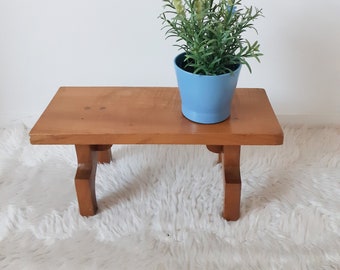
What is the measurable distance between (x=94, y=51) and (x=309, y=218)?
706 millimetres

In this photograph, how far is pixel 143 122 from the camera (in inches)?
30.4

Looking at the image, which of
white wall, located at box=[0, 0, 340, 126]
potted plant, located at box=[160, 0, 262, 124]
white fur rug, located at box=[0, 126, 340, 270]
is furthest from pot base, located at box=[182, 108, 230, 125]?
white wall, located at box=[0, 0, 340, 126]

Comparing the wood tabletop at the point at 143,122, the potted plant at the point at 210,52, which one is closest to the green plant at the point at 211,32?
the potted plant at the point at 210,52

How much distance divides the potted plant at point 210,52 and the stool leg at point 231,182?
92mm

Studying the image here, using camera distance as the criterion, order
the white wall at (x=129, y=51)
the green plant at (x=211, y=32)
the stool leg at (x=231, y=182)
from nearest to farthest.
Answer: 1. the green plant at (x=211, y=32)
2. the stool leg at (x=231, y=182)
3. the white wall at (x=129, y=51)

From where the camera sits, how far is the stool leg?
31.9 inches

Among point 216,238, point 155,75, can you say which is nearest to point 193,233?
point 216,238

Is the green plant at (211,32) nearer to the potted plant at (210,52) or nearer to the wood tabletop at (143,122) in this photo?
the potted plant at (210,52)

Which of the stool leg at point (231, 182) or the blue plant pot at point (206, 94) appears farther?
the stool leg at point (231, 182)

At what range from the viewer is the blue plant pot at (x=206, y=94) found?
2.32ft

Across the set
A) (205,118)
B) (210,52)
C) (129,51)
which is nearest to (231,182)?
(205,118)

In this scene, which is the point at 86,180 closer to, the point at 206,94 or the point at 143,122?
the point at 143,122

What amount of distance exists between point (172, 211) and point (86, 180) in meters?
0.20

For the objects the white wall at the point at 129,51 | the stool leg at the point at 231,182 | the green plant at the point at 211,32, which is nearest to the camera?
the green plant at the point at 211,32
